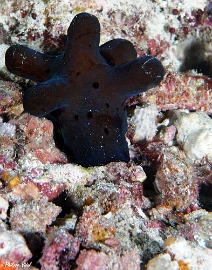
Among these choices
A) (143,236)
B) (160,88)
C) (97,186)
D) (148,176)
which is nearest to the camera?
(143,236)

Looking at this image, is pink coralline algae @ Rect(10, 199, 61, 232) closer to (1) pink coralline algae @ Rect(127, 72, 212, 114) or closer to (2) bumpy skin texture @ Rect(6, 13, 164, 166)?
(2) bumpy skin texture @ Rect(6, 13, 164, 166)

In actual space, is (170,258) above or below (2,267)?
below

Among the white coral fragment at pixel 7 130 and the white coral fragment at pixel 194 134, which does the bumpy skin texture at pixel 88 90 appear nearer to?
the white coral fragment at pixel 7 130

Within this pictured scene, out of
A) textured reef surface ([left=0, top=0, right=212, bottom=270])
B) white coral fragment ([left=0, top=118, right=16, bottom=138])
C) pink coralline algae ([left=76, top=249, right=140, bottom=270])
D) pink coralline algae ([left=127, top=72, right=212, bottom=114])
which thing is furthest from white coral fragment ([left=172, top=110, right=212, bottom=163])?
white coral fragment ([left=0, top=118, right=16, bottom=138])

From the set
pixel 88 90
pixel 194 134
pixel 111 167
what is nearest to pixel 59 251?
pixel 111 167

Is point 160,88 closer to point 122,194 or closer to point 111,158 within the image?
point 111,158

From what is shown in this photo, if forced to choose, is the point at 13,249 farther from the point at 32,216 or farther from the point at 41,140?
the point at 41,140

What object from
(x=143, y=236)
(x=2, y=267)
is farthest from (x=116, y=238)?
(x=2, y=267)
